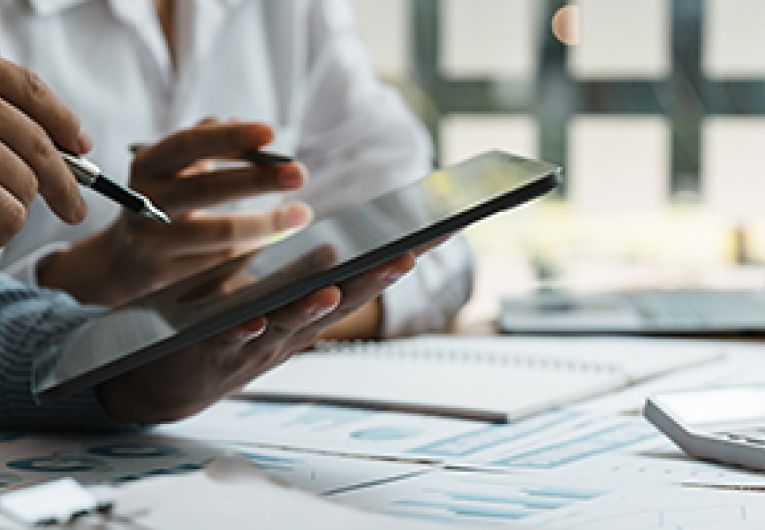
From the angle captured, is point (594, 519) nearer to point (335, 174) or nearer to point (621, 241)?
point (335, 174)

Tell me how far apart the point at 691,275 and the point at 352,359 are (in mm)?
701

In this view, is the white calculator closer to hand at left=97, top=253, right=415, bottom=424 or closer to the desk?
the desk

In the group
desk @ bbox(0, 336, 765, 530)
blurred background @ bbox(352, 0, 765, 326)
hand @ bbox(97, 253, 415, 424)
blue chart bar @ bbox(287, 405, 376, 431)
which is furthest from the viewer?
blurred background @ bbox(352, 0, 765, 326)

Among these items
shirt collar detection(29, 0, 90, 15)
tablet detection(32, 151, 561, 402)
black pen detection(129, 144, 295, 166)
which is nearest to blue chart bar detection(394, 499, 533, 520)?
tablet detection(32, 151, 561, 402)

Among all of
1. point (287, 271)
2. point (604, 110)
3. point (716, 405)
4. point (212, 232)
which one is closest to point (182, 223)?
point (212, 232)

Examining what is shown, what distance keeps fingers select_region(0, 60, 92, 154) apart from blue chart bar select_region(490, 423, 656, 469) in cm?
28

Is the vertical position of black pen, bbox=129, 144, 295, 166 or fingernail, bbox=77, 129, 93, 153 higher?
fingernail, bbox=77, 129, 93, 153

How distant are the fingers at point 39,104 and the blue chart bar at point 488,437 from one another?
247 millimetres

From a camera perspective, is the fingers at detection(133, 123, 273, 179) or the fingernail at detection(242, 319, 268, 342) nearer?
the fingernail at detection(242, 319, 268, 342)

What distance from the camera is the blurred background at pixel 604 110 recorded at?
90.4 inches

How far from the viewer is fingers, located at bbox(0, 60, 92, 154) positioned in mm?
656

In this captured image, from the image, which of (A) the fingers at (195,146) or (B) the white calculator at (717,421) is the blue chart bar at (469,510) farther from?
(A) the fingers at (195,146)

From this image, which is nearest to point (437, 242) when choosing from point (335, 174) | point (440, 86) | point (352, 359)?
point (352, 359)

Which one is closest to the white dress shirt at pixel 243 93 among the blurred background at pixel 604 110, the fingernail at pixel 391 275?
the fingernail at pixel 391 275
